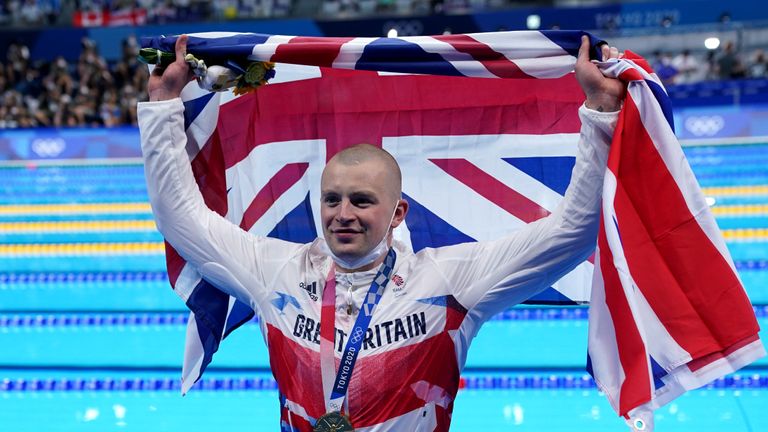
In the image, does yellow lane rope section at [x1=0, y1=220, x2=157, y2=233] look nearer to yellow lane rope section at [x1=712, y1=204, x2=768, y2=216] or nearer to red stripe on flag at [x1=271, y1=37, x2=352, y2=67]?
yellow lane rope section at [x1=712, y1=204, x2=768, y2=216]

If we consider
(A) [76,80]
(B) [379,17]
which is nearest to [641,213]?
(B) [379,17]

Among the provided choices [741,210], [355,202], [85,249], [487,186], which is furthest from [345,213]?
[741,210]

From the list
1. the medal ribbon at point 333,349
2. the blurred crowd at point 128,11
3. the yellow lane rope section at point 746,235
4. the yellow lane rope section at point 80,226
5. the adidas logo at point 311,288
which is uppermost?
the adidas logo at point 311,288

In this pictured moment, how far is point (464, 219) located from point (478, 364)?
6.35ft

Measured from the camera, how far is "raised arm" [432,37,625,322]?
2.10 metres

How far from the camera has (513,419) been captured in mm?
3928

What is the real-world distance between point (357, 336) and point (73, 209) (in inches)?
300

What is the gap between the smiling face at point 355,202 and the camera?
2088mm

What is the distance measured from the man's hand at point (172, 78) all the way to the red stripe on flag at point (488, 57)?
2.24ft

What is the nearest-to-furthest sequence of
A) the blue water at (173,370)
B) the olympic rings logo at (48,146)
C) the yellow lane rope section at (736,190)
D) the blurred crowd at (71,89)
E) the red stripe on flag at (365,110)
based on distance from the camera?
the red stripe on flag at (365,110), the blue water at (173,370), the yellow lane rope section at (736,190), the olympic rings logo at (48,146), the blurred crowd at (71,89)

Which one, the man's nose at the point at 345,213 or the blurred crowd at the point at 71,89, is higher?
the man's nose at the point at 345,213

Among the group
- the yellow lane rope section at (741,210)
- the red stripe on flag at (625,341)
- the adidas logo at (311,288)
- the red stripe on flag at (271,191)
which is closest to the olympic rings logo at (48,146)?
the yellow lane rope section at (741,210)

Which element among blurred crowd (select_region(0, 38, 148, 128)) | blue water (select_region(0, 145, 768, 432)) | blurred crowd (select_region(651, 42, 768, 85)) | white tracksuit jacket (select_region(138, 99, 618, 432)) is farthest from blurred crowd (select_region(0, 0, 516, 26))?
white tracksuit jacket (select_region(138, 99, 618, 432))

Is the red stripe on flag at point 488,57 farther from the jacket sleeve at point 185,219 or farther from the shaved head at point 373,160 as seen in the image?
the jacket sleeve at point 185,219
